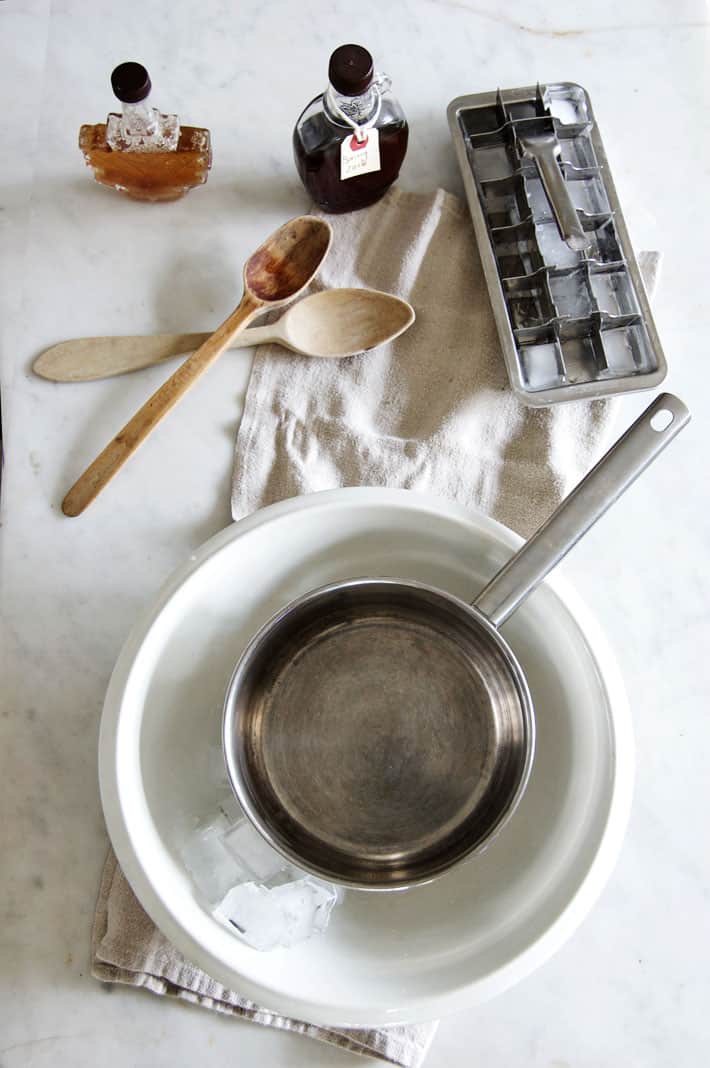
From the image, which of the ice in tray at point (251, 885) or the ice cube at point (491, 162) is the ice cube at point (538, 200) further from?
the ice in tray at point (251, 885)

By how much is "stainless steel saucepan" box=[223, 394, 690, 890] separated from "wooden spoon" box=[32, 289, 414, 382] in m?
0.23

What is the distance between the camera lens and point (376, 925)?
75 cm

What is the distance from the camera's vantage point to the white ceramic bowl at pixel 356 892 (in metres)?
0.68

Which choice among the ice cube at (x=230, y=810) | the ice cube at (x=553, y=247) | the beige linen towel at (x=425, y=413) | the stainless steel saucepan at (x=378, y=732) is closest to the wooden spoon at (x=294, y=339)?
the beige linen towel at (x=425, y=413)

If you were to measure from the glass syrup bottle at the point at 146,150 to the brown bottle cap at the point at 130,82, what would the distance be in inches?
1.4

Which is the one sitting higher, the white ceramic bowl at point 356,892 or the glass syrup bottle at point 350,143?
the glass syrup bottle at point 350,143

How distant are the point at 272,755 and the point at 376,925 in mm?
156

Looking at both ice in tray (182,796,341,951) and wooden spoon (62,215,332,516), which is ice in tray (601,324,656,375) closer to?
wooden spoon (62,215,332,516)

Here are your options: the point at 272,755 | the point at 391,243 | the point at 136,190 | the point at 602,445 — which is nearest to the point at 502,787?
the point at 272,755

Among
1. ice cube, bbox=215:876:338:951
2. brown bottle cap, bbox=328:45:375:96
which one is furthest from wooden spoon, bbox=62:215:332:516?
ice cube, bbox=215:876:338:951

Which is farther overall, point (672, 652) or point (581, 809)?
point (672, 652)

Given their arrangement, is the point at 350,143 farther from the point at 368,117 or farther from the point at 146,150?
the point at 146,150

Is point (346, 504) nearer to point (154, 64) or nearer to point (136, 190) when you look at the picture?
point (136, 190)

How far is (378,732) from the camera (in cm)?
80
